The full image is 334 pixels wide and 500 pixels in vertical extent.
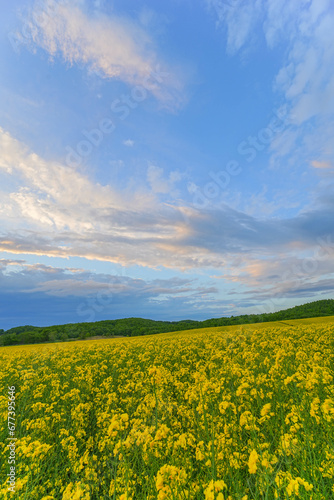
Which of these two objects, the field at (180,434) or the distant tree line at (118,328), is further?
the distant tree line at (118,328)

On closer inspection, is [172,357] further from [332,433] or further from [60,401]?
[332,433]

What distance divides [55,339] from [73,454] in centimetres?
5280

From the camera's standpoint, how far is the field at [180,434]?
3314 mm

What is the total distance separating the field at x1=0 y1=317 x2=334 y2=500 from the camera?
331 centimetres

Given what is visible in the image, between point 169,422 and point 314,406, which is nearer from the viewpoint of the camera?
point 314,406

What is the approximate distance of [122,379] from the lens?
33.6ft

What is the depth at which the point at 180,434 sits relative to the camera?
5.55 metres

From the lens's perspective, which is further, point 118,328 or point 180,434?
point 118,328

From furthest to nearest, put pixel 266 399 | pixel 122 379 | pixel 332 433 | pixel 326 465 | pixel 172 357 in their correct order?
pixel 172 357, pixel 122 379, pixel 266 399, pixel 332 433, pixel 326 465

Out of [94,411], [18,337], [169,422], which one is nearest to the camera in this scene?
[169,422]

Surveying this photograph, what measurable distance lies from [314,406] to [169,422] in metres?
3.45

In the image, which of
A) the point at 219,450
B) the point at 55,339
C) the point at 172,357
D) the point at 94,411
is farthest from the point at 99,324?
the point at 219,450

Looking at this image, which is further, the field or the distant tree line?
the distant tree line

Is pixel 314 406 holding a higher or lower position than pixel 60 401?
higher
